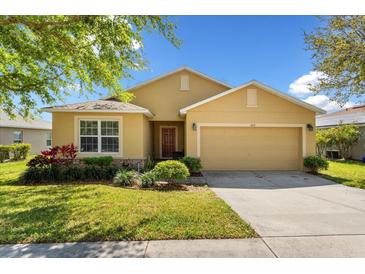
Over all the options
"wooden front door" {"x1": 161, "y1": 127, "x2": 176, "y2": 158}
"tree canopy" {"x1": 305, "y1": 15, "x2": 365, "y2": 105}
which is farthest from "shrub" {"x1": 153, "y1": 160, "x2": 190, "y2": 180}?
"tree canopy" {"x1": 305, "y1": 15, "x2": 365, "y2": 105}

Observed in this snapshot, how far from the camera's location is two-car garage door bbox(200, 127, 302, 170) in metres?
12.4

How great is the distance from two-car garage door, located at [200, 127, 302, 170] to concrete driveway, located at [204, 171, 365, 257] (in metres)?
2.13

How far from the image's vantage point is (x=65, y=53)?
25.1 ft

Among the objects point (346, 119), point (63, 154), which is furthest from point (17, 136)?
point (346, 119)

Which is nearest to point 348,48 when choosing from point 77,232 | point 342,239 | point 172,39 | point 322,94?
point 322,94

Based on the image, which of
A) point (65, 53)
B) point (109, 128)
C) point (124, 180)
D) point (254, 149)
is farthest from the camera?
point (254, 149)

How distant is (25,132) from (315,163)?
2510 cm

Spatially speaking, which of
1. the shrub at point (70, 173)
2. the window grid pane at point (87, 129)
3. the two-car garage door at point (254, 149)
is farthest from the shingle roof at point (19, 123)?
the two-car garage door at point (254, 149)

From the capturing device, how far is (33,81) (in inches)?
378

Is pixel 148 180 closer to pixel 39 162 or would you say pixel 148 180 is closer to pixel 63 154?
pixel 63 154

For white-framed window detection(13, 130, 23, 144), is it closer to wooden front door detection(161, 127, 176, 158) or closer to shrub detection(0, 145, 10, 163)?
shrub detection(0, 145, 10, 163)

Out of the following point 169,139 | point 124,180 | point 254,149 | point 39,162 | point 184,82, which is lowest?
point 124,180
